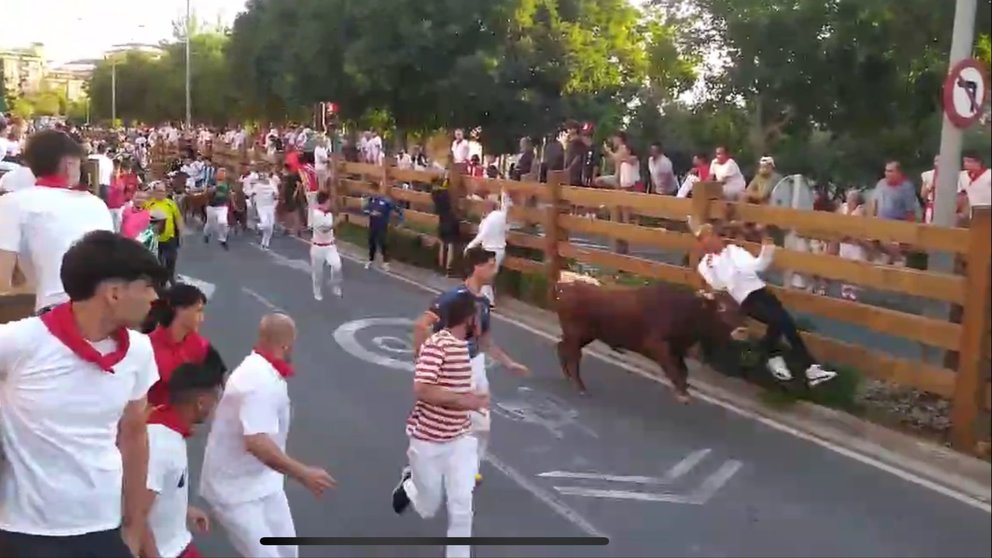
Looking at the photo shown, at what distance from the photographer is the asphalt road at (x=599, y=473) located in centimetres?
480

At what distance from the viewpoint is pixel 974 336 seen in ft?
4.66

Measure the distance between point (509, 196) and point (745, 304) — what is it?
6.63 metres

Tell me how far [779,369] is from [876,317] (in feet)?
13.4

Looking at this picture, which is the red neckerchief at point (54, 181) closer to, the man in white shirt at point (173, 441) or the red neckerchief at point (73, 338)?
the man in white shirt at point (173, 441)

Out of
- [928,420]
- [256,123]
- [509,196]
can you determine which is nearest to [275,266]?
[509,196]

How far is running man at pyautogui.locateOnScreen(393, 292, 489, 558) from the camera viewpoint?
5.03m

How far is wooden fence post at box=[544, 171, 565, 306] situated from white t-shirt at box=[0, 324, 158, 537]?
1091cm

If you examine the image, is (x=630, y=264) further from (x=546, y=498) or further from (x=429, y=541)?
(x=429, y=541)

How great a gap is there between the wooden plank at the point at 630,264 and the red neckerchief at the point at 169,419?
7767 millimetres

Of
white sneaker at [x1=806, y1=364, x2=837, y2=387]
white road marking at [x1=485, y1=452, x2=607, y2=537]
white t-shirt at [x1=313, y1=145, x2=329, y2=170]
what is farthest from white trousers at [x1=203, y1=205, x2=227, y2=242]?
white sneaker at [x1=806, y1=364, x2=837, y2=387]

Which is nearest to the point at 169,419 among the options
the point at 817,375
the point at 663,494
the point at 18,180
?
the point at 18,180

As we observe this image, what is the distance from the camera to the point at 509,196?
15.3 meters

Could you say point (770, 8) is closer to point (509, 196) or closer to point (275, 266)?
point (509, 196)

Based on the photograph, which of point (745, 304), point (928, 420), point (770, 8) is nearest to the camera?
point (928, 420)
